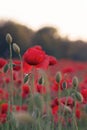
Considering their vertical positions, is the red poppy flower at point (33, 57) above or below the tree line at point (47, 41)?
below

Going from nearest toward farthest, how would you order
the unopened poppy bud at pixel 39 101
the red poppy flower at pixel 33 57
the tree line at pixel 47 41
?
the unopened poppy bud at pixel 39 101 < the red poppy flower at pixel 33 57 < the tree line at pixel 47 41

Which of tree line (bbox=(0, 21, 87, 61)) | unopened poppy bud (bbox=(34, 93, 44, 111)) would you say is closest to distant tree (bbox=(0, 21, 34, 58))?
tree line (bbox=(0, 21, 87, 61))

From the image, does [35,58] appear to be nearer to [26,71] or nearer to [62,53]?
[26,71]

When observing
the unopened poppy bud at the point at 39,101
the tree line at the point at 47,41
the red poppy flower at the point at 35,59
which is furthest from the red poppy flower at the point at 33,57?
the tree line at the point at 47,41

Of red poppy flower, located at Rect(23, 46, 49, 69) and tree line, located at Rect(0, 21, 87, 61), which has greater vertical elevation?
tree line, located at Rect(0, 21, 87, 61)

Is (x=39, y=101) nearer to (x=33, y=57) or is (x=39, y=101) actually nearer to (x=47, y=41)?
(x=33, y=57)

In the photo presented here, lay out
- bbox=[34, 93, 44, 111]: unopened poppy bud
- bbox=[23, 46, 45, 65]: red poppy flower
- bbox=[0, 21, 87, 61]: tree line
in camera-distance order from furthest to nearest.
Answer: bbox=[0, 21, 87, 61]: tree line
bbox=[23, 46, 45, 65]: red poppy flower
bbox=[34, 93, 44, 111]: unopened poppy bud

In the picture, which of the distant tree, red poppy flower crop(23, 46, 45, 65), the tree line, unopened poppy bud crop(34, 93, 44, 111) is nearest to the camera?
unopened poppy bud crop(34, 93, 44, 111)

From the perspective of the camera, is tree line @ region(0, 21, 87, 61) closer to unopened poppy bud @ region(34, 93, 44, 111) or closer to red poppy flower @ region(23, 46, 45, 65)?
red poppy flower @ region(23, 46, 45, 65)

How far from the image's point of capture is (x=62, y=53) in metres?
18.0

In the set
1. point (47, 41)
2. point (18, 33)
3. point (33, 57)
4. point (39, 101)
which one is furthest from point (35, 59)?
point (47, 41)

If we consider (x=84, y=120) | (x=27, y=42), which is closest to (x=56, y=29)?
(x=27, y=42)

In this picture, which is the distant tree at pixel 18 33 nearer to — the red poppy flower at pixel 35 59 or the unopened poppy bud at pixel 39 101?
→ the red poppy flower at pixel 35 59

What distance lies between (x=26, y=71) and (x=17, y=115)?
79 centimetres
